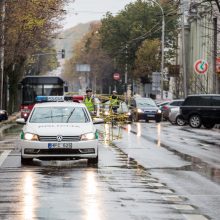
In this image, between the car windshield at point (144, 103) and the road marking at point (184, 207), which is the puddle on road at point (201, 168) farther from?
the car windshield at point (144, 103)

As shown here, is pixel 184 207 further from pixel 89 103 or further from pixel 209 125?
pixel 209 125

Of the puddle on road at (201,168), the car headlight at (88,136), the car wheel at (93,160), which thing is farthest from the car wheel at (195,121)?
the car headlight at (88,136)

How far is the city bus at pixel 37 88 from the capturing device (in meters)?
46.9

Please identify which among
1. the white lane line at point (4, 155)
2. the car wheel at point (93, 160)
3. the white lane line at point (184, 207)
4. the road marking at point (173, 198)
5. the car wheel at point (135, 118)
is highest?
the car wheel at point (135, 118)

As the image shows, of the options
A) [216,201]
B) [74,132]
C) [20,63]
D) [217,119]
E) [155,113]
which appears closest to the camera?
[216,201]

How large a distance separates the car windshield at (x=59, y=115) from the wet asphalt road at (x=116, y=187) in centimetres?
101

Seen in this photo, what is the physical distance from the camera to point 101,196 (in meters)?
12.8

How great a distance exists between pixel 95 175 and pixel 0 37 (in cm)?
2886

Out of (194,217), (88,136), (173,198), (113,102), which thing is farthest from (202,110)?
(194,217)

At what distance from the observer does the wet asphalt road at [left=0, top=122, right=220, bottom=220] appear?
11078 mm

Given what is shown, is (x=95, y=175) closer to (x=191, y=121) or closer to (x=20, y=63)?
(x=191, y=121)

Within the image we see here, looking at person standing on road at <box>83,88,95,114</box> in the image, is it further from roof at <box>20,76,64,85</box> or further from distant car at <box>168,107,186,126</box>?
distant car at <box>168,107,186,126</box>

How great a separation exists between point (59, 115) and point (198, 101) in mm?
25562

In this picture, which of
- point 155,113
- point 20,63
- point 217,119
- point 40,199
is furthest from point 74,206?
point 20,63
